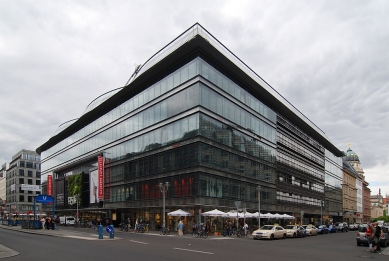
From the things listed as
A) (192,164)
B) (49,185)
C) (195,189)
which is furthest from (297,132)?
(49,185)

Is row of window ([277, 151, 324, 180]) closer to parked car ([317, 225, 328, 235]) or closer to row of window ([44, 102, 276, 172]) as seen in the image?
row of window ([44, 102, 276, 172])

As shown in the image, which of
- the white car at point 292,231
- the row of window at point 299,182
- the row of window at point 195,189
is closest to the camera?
the white car at point 292,231

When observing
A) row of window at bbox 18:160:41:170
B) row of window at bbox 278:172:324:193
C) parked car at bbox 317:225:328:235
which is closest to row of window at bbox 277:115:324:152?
row of window at bbox 278:172:324:193

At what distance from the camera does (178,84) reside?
4972 centimetres

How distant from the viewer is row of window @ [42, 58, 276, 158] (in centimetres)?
4788

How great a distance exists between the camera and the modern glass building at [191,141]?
1845 inches

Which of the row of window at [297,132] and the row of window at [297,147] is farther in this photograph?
the row of window at [297,132]

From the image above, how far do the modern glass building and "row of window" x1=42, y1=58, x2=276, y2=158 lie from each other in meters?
0.15

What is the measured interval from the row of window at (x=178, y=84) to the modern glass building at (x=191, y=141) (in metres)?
0.15

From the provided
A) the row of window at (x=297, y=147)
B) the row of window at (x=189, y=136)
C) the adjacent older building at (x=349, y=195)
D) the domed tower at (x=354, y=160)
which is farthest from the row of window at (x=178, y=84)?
the domed tower at (x=354, y=160)

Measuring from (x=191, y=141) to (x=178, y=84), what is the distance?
853 cm

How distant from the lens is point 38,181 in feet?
489

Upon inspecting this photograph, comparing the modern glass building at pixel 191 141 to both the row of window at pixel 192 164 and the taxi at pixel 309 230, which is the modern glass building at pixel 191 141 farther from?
the taxi at pixel 309 230

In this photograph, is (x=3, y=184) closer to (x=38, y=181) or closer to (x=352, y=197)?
(x=38, y=181)
